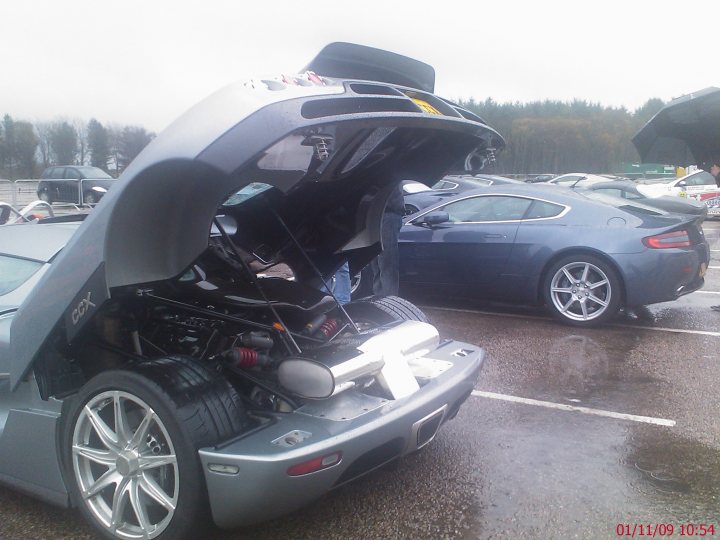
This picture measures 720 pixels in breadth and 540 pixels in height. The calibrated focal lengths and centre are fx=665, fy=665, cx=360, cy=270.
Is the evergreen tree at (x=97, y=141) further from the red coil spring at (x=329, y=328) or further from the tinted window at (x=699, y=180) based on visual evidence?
the tinted window at (x=699, y=180)

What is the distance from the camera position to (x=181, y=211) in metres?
2.61

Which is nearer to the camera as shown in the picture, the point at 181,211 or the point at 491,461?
the point at 181,211

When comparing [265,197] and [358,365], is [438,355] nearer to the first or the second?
[358,365]

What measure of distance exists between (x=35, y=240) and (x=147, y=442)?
5.57 feet

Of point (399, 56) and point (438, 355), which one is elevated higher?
point (399, 56)

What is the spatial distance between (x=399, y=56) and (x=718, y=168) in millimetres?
5843

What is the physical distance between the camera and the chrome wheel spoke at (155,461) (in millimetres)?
2561

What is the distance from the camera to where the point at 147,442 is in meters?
2.69

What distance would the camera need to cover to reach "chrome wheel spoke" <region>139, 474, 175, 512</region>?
2594 millimetres

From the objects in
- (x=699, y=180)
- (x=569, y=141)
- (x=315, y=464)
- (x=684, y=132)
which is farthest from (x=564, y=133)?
(x=315, y=464)

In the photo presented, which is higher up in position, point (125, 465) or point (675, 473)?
point (125, 465)

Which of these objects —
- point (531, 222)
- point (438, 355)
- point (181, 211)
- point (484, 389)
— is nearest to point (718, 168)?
point (531, 222)
